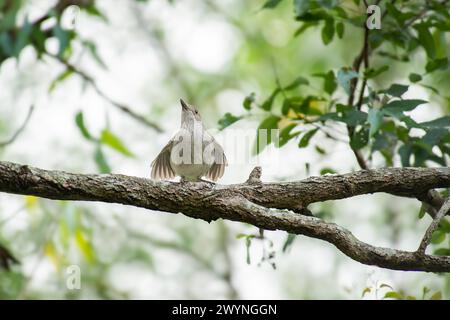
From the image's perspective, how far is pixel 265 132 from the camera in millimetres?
3744

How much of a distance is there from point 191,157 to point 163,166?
0.27 meters

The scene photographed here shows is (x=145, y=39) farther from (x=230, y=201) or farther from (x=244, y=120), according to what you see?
(x=230, y=201)

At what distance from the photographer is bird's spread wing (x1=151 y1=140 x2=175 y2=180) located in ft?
12.5

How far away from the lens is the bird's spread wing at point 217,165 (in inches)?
147

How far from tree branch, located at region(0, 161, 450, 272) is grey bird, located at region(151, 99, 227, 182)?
2.73 feet

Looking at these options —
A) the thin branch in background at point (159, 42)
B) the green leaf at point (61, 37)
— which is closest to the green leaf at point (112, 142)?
the green leaf at point (61, 37)

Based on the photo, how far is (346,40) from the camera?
7.22 m

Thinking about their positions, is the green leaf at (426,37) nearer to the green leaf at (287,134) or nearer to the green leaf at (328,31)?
the green leaf at (328,31)

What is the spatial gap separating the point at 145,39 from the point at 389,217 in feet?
12.3

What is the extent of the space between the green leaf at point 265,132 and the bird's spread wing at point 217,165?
0.19 metres

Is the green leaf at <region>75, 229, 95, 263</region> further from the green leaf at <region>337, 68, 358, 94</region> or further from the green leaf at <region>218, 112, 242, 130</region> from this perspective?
the green leaf at <region>337, 68, 358, 94</region>

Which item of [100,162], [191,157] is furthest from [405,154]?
[100,162]

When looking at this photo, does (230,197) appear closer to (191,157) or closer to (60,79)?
(191,157)

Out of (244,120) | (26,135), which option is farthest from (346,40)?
(244,120)
